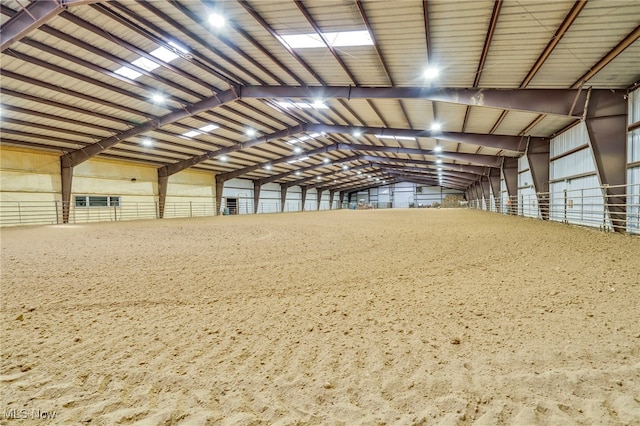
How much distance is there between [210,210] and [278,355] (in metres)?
28.2

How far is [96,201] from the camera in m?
20.4

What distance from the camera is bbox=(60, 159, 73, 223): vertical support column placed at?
18.3 m

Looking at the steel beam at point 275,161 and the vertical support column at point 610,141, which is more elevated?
the steel beam at point 275,161

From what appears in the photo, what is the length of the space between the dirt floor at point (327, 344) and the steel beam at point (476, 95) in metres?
6.56

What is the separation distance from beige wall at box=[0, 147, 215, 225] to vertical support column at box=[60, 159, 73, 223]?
252 mm

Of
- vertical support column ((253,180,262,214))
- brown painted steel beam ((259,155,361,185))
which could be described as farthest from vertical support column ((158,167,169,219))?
brown painted steel beam ((259,155,361,185))

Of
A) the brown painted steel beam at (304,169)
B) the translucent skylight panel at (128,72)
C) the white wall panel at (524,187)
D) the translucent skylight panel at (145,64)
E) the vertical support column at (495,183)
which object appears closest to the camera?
the translucent skylight panel at (145,64)

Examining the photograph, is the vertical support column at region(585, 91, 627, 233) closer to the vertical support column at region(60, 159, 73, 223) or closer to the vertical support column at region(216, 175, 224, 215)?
the vertical support column at region(60, 159, 73, 223)

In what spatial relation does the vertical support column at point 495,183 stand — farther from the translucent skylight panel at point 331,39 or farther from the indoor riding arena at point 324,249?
the translucent skylight panel at point 331,39

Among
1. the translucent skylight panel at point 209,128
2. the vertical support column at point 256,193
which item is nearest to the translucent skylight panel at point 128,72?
the translucent skylight panel at point 209,128

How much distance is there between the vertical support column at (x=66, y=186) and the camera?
18266 millimetres

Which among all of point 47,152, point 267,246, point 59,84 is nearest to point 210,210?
point 47,152

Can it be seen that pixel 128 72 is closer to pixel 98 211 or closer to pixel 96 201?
pixel 96 201

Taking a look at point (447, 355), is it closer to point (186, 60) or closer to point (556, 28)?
point (556, 28)
